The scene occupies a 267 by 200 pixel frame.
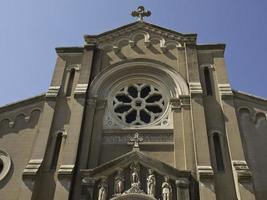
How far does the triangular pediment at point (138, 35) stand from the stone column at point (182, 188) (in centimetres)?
804

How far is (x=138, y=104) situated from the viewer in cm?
1770

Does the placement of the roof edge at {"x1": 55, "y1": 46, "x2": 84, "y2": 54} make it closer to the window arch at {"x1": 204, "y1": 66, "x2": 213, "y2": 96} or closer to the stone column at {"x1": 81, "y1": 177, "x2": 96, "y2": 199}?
the window arch at {"x1": 204, "y1": 66, "x2": 213, "y2": 96}

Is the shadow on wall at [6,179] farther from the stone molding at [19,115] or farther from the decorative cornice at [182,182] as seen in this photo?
the decorative cornice at [182,182]

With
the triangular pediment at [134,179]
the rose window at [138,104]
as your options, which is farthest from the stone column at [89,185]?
the rose window at [138,104]

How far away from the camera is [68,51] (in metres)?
19.7

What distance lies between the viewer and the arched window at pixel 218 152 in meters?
14.9

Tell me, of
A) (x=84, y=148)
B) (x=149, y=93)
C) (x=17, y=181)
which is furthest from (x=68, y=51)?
(x=17, y=181)

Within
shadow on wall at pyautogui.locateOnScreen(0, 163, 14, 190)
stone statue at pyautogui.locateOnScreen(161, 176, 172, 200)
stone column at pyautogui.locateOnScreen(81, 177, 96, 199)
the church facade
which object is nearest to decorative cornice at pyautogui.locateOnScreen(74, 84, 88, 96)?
the church facade

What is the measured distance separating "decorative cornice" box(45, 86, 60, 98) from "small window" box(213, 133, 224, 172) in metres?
6.90

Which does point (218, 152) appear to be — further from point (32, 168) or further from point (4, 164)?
point (4, 164)

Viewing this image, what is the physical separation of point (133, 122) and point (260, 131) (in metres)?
5.09

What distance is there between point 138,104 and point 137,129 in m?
1.77

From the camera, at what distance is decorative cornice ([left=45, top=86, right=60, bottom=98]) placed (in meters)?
17.3

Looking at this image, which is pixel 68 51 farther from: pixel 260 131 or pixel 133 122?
pixel 260 131
